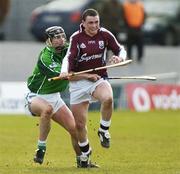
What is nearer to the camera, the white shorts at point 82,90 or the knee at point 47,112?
the knee at point 47,112

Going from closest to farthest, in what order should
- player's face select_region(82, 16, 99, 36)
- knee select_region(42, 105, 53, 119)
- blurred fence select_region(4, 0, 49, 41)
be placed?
player's face select_region(82, 16, 99, 36) → knee select_region(42, 105, 53, 119) → blurred fence select_region(4, 0, 49, 41)

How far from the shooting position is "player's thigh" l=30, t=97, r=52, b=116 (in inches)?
617

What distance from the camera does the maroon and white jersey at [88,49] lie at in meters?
15.6

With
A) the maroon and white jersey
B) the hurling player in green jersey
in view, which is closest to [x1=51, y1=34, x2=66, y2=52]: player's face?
the hurling player in green jersey

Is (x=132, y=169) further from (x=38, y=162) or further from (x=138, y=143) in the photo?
(x=138, y=143)

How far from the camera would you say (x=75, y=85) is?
52.4 feet

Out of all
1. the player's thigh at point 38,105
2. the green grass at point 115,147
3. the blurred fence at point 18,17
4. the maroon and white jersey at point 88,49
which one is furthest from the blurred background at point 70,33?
the player's thigh at point 38,105

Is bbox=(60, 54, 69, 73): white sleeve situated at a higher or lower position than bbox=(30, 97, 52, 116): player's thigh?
higher

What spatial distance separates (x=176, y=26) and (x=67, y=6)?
15.0 ft

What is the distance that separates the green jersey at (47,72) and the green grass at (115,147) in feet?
4.13

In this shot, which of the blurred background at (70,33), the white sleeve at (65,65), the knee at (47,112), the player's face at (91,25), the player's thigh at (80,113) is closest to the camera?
the white sleeve at (65,65)

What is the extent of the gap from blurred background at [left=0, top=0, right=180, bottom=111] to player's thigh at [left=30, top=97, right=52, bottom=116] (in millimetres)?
13638

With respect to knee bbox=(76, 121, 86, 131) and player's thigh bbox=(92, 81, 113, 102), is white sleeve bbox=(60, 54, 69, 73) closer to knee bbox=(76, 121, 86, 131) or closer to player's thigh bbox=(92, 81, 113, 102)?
player's thigh bbox=(92, 81, 113, 102)

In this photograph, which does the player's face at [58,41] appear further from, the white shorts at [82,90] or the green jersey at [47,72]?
the white shorts at [82,90]
